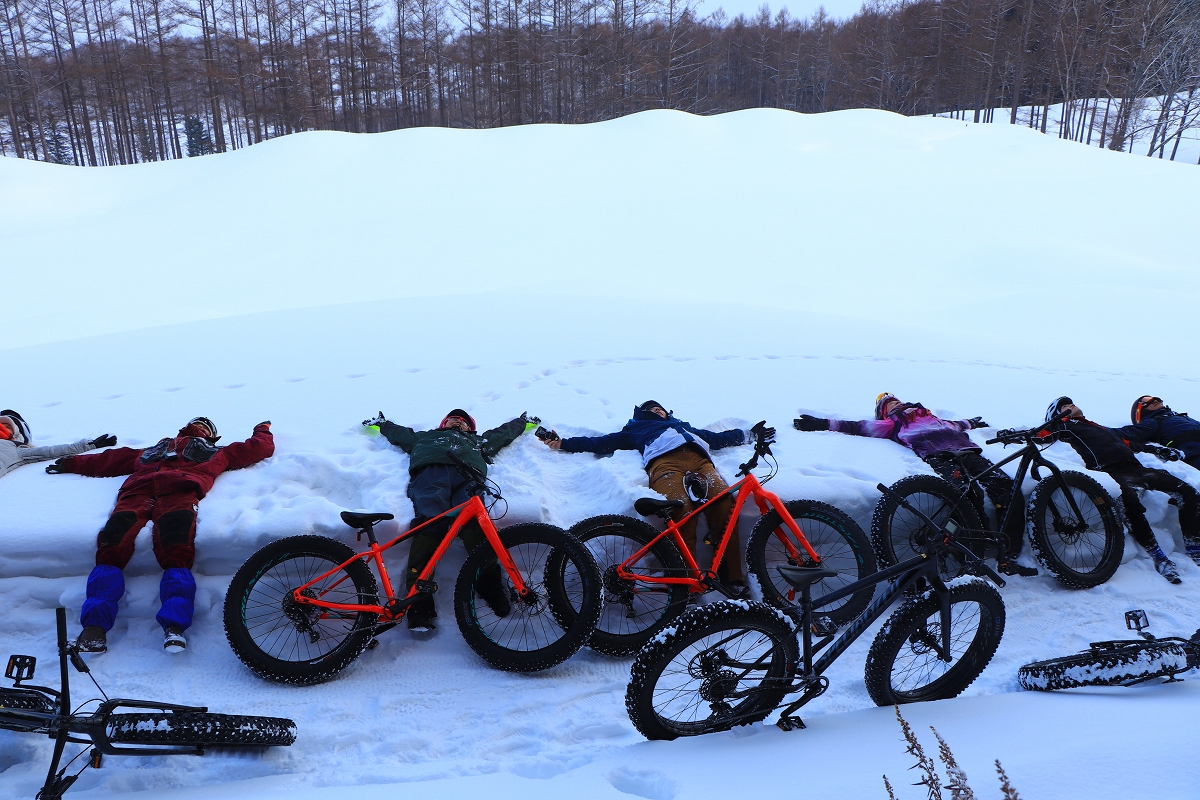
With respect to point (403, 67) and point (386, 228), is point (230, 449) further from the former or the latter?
point (403, 67)

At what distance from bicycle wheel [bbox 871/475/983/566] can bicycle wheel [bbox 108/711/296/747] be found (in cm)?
355

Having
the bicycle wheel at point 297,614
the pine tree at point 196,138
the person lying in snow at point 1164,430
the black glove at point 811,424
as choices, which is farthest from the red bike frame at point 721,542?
the pine tree at point 196,138

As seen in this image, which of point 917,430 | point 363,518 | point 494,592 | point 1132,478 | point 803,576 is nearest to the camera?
point 803,576

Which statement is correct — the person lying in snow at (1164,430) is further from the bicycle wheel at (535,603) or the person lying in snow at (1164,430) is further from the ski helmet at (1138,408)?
the bicycle wheel at (535,603)

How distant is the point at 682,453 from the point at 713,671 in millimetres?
2183

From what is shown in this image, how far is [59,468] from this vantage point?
4.58 metres

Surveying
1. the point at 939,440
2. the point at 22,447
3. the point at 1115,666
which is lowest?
the point at 1115,666

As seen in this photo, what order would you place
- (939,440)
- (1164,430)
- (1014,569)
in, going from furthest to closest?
(1164,430), (939,440), (1014,569)

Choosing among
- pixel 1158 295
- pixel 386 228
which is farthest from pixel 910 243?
pixel 386 228

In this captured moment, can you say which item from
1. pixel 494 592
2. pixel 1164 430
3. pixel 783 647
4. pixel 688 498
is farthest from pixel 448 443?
pixel 1164 430

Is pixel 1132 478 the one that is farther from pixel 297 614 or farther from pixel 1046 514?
pixel 297 614

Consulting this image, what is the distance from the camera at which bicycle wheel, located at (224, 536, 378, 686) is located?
3451 mm

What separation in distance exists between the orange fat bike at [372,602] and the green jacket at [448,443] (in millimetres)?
761

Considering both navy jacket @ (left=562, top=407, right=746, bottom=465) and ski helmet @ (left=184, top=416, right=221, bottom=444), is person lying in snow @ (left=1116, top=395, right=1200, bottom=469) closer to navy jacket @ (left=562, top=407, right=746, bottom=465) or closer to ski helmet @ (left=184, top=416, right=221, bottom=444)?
navy jacket @ (left=562, top=407, right=746, bottom=465)
